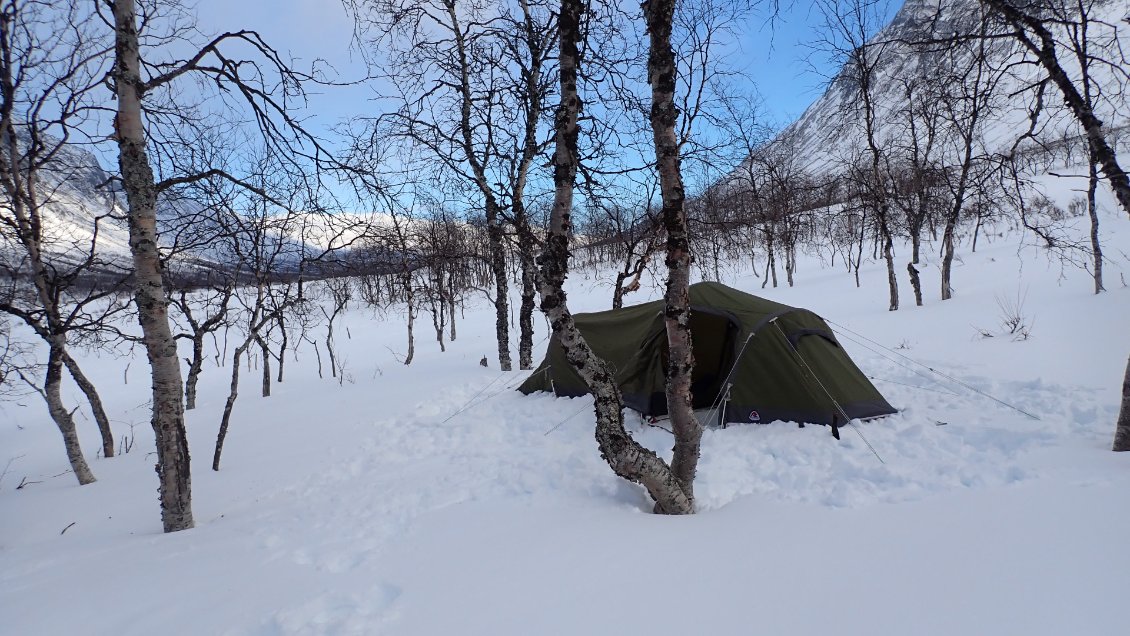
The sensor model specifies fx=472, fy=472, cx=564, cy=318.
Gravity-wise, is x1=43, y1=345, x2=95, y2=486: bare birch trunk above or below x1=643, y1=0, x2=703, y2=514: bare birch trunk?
below

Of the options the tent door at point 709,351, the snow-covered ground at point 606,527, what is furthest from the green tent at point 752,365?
the snow-covered ground at point 606,527

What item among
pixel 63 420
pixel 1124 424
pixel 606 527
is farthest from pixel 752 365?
pixel 63 420

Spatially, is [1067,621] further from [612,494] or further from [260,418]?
[260,418]

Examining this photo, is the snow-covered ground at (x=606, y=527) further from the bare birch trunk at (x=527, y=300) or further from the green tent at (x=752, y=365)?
the bare birch trunk at (x=527, y=300)

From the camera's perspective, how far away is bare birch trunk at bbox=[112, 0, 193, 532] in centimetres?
342

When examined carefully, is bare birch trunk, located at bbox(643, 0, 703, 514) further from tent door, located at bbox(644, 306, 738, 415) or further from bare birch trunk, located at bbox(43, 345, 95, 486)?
bare birch trunk, located at bbox(43, 345, 95, 486)

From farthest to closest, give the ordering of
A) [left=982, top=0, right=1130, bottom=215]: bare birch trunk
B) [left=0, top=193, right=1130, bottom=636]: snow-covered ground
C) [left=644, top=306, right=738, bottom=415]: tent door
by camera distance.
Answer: [left=644, top=306, right=738, bottom=415]: tent door, [left=982, top=0, right=1130, bottom=215]: bare birch trunk, [left=0, top=193, right=1130, bottom=636]: snow-covered ground

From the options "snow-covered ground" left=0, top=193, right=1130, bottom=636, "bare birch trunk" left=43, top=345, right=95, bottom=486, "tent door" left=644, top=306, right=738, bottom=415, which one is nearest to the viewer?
"snow-covered ground" left=0, top=193, right=1130, bottom=636

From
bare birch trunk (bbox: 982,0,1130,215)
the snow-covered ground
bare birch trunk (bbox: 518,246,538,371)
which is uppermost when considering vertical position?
bare birch trunk (bbox: 982,0,1130,215)

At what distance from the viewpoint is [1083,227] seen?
742 inches

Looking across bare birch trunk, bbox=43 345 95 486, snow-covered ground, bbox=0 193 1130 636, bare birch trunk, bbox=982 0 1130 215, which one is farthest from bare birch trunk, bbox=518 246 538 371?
bare birch trunk, bbox=43 345 95 486

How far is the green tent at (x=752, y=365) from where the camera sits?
17.3ft

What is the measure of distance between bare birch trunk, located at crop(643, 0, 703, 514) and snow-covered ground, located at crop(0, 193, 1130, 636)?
0.64 metres

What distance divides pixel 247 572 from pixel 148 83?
360 centimetres
